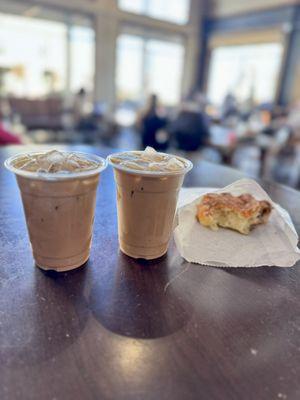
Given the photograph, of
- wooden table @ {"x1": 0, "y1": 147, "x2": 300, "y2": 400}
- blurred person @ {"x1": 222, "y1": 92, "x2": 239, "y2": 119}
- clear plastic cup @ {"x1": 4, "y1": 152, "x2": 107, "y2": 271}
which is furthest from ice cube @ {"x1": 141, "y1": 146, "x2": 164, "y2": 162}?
blurred person @ {"x1": 222, "y1": 92, "x2": 239, "y2": 119}

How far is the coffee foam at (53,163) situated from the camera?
1.91ft

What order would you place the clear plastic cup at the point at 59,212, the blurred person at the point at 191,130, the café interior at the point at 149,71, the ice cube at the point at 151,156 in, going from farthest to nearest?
the café interior at the point at 149,71
the blurred person at the point at 191,130
the ice cube at the point at 151,156
the clear plastic cup at the point at 59,212

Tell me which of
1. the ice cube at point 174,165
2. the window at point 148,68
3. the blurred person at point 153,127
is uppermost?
the window at point 148,68

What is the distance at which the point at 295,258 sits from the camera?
739 mm

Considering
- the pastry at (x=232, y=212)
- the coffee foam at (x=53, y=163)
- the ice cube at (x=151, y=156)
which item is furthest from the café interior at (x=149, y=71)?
the coffee foam at (x=53, y=163)

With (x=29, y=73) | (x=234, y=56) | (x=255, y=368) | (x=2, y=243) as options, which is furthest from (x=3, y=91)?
(x=255, y=368)

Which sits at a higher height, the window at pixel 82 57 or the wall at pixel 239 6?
the wall at pixel 239 6

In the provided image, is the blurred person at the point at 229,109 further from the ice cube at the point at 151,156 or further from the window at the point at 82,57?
the ice cube at the point at 151,156

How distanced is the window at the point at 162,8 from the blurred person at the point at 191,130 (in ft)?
18.9

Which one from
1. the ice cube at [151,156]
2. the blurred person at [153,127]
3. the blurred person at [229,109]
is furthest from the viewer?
the blurred person at [229,109]

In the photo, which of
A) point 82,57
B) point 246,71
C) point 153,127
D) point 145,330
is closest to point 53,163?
point 145,330

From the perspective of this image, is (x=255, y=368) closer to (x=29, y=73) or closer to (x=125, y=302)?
(x=125, y=302)

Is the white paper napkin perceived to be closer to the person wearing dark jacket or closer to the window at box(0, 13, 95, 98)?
the person wearing dark jacket

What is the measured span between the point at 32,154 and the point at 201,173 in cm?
89
